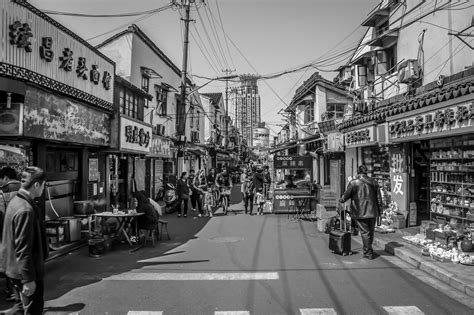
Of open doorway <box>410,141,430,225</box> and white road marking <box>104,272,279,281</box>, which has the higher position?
open doorway <box>410,141,430,225</box>

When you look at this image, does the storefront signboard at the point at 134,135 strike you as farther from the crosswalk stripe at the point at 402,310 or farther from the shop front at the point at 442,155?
the crosswalk stripe at the point at 402,310

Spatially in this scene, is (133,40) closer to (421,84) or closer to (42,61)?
(42,61)

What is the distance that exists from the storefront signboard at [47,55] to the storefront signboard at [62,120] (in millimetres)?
332

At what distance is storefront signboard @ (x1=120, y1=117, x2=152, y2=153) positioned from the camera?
1312 centimetres

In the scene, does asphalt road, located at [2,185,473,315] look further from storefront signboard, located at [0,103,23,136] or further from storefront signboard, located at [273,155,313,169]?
storefront signboard, located at [273,155,313,169]

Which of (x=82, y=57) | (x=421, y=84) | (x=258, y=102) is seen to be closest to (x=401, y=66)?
(x=421, y=84)

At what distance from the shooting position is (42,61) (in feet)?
28.5

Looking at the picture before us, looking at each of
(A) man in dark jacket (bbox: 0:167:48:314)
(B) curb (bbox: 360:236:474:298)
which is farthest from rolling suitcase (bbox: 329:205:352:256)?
(A) man in dark jacket (bbox: 0:167:48:314)

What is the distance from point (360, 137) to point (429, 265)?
7.69 meters

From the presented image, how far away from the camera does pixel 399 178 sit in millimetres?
12070

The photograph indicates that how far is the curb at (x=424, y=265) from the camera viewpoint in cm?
609

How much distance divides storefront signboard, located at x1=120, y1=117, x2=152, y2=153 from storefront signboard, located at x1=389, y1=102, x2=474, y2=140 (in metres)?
9.26

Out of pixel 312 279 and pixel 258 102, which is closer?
pixel 312 279

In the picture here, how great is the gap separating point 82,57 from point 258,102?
90318 mm
